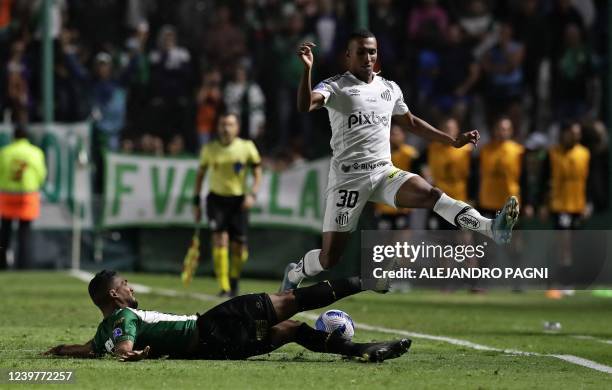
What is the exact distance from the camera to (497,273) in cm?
Answer: 2038

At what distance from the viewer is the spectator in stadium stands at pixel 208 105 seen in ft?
74.5

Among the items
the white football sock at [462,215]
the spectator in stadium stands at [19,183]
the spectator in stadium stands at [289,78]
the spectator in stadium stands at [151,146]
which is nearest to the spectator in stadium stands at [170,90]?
the spectator in stadium stands at [151,146]

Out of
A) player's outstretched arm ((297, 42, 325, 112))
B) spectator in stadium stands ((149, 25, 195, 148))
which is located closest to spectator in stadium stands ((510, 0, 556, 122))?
spectator in stadium stands ((149, 25, 195, 148))

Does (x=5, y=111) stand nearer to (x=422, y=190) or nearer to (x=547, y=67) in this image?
(x=547, y=67)

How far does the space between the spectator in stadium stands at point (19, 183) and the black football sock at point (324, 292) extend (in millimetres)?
12670

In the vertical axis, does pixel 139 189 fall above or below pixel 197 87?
below

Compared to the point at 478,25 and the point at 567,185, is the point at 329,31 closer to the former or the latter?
the point at 478,25

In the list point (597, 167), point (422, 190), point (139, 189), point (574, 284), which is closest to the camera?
point (422, 190)

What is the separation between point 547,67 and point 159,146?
6.36 meters

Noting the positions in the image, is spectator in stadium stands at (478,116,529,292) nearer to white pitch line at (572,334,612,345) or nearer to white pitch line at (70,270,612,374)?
white pitch line at (70,270,612,374)

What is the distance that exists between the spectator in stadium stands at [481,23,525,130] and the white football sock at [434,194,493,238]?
1220cm

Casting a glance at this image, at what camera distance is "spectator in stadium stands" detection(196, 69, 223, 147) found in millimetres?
22719

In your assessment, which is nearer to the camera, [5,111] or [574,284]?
[574,284]

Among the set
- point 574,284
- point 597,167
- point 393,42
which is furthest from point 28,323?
point 393,42
